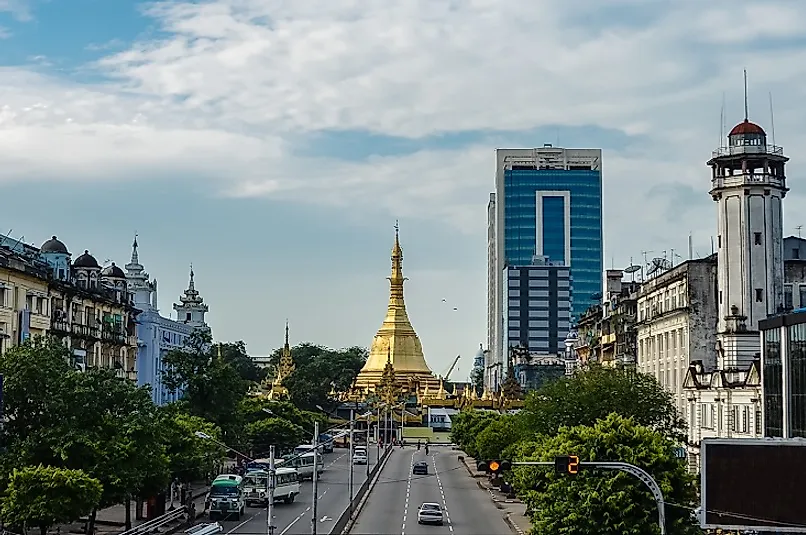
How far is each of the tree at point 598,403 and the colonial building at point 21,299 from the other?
29309 millimetres

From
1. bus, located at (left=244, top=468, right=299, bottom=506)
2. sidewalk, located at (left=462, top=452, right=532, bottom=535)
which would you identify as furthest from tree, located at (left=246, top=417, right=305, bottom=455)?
bus, located at (left=244, top=468, right=299, bottom=506)

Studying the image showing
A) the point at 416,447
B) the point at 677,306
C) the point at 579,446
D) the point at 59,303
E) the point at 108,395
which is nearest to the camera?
the point at 579,446

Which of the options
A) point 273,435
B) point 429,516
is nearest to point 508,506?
point 429,516

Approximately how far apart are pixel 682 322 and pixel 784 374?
23.3 meters

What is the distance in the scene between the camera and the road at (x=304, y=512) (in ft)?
197

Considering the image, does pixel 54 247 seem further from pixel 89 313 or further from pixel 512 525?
pixel 512 525

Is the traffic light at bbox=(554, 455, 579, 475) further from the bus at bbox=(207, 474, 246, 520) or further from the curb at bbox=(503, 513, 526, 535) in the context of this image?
the bus at bbox=(207, 474, 246, 520)

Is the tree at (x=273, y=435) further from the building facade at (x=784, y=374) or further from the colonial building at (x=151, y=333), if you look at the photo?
the building facade at (x=784, y=374)

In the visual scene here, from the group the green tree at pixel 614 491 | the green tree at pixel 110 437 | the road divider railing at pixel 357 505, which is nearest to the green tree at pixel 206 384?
the road divider railing at pixel 357 505

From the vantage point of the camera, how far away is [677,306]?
85.6 m

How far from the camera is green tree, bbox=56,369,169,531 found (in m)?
53.4

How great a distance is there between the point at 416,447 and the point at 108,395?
91075mm

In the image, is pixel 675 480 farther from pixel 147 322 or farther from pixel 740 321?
pixel 147 322

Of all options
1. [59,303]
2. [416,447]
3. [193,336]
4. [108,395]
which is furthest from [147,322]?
[108,395]
